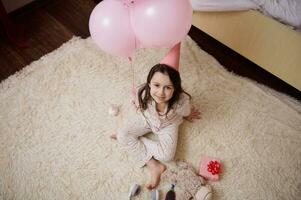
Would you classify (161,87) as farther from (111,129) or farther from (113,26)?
(111,129)

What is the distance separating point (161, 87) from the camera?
1195 millimetres

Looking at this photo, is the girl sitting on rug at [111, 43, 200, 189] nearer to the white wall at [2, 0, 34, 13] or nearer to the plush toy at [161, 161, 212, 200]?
the plush toy at [161, 161, 212, 200]

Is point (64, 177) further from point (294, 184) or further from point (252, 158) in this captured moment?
point (294, 184)

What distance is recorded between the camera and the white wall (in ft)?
6.13

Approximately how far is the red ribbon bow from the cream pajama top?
0.16 metres

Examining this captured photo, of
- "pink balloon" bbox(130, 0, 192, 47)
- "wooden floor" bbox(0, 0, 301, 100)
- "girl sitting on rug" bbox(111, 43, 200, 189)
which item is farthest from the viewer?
"wooden floor" bbox(0, 0, 301, 100)

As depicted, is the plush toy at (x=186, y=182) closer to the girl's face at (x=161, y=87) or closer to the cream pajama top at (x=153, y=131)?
the cream pajama top at (x=153, y=131)

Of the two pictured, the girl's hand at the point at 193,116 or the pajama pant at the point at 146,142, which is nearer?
the pajama pant at the point at 146,142

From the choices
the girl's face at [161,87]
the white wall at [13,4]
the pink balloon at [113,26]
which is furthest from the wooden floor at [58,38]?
the pink balloon at [113,26]

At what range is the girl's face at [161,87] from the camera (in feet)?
→ 3.87

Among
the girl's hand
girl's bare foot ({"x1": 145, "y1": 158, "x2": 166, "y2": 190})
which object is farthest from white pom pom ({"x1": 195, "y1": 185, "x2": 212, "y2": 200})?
the girl's hand

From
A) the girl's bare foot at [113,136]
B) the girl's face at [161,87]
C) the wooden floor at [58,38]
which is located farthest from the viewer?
the wooden floor at [58,38]

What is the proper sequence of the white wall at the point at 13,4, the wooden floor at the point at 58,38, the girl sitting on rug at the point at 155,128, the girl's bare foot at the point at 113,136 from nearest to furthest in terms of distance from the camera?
the girl sitting on rug at the point at 155,128, the girl's bare foot at the point at 113,136, the wooden floor at the point at 58,38, the white wall at the point at 13,4

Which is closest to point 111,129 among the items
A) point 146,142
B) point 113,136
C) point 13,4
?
point 113,136
